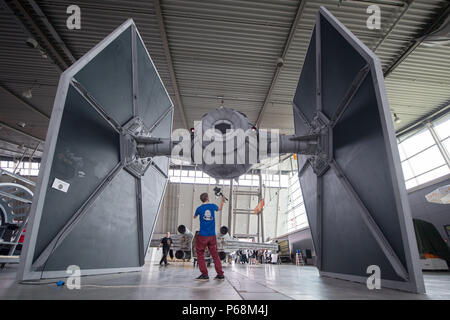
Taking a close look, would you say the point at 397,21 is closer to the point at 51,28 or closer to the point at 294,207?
the point at 51,28

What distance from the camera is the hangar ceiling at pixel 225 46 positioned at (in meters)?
10.2

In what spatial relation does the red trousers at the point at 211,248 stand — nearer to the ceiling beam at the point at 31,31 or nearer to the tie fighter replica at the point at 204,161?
the tie fighter replica at the point at 204,161

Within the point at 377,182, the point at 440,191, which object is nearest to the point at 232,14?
the point at 377,182

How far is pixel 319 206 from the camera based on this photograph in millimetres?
6496

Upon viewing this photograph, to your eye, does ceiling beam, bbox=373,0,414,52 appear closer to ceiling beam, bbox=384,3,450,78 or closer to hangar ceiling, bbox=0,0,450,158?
hangar ceiling, bbox=0,0,450,158

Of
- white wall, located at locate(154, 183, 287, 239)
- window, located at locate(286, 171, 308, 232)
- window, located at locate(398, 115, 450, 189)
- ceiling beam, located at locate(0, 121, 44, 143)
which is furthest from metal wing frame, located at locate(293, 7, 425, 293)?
white wall, located at locate(154, 183, 287, 239)

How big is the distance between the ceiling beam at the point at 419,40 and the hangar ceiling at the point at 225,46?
4 centimetres

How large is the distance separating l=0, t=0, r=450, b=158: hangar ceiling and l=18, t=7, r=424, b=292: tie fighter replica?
5.19 metres

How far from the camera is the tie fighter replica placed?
3.94 meters

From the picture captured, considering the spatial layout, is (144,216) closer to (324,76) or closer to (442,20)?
(324,76)

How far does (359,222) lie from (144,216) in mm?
5249

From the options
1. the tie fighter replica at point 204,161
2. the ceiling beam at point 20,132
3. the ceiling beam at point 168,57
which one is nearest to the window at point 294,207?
the ceiling beam at point 168,57

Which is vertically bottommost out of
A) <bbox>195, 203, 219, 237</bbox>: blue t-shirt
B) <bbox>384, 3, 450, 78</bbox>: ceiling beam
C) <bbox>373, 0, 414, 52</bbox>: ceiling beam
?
<bbox>195, 203, 219, 237</bbox>: blue t-shirt

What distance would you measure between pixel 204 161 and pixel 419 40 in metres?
11.2
